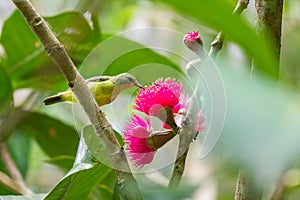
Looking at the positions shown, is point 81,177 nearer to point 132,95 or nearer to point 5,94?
point 132,95

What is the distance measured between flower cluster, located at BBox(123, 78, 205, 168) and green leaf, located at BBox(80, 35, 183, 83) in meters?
0.24

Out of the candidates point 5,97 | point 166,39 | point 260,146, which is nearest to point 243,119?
point 260,146

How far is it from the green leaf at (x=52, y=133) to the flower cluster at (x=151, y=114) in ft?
1.53

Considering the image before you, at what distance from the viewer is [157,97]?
506 mm

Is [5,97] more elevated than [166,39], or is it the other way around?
[5,97]

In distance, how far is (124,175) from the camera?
1.50 feet

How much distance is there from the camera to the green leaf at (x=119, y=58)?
2.60 feet

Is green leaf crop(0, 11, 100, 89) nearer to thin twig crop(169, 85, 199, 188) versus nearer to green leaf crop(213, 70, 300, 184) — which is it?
thin twig crop(169, 85, 199, 188)

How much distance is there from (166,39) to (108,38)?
1004mm

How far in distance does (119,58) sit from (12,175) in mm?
248

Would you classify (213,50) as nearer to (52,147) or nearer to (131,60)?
(131,60)

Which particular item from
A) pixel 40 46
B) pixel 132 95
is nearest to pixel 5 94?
pixel 40 46

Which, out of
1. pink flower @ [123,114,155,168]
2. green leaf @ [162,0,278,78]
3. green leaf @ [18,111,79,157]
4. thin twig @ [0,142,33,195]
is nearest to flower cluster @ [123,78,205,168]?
pink flower @ [123,114,155,168]

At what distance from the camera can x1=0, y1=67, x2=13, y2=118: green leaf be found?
842 mm
